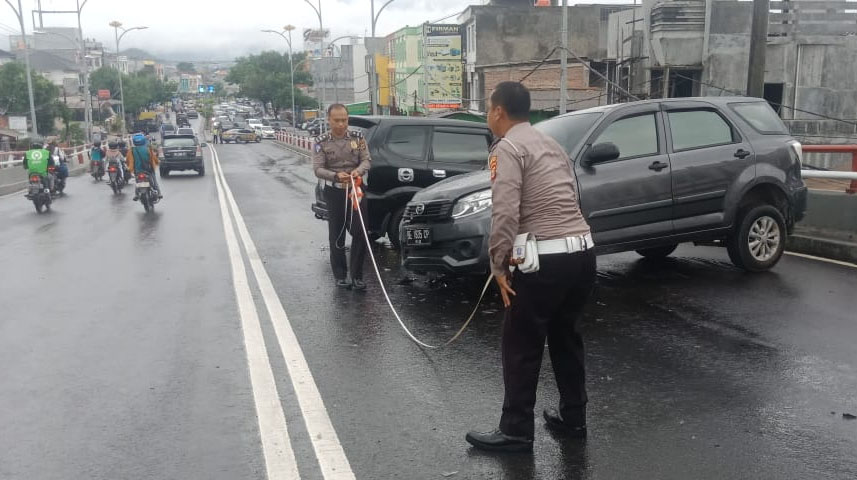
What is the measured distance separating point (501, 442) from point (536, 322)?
669mm

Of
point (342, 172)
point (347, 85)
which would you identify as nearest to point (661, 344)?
point (342, 172)

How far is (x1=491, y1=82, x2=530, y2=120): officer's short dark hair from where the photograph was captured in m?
4.13

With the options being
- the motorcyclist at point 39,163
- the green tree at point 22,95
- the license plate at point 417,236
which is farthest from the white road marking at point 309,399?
the green tree at point 22,95

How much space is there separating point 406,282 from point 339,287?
746 millimetres

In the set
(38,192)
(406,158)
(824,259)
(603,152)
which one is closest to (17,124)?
(38,192)

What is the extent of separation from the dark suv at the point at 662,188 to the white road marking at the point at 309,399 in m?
1.49

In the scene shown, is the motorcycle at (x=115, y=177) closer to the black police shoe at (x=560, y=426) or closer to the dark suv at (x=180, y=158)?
the dark suv at (x=180, y=158)

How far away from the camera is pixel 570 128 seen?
26.9 feet

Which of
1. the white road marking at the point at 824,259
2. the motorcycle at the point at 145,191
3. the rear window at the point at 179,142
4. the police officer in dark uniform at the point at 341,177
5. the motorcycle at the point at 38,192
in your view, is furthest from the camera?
the rear window at the point at 179,142

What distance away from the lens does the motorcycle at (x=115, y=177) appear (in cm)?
2212

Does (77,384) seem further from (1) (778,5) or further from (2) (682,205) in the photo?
(1) (778,5)

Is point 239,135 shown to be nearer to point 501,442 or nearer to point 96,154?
point 96,154

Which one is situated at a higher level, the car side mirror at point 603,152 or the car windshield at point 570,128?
the car windshield at point 570,128

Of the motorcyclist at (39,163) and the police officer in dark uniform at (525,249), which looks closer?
the police officer in dark uniform at (525,249)
